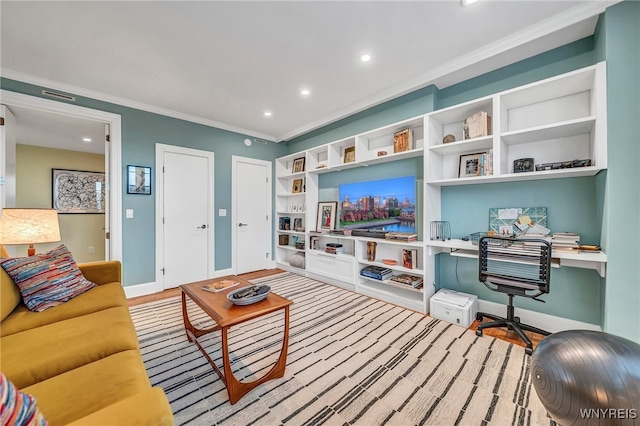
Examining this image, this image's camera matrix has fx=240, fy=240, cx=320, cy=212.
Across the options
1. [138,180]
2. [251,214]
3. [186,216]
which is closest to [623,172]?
[251,214]

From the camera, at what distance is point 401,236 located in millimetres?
2842

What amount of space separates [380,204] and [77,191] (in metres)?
5.66

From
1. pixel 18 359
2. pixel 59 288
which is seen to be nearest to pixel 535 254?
pixel 18 359

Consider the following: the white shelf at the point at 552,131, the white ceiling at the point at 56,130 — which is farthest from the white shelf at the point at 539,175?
the white ceiling at the point at 56,130

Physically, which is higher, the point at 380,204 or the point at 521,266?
the point at 380,204

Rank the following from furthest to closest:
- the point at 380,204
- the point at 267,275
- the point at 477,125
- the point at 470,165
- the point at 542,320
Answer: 1. the point at 267,275
2. the point at 380,204
3. the point at 470,165
4. the point at 477,125
5. the point at 542,320

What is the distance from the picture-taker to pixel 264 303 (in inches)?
65.4

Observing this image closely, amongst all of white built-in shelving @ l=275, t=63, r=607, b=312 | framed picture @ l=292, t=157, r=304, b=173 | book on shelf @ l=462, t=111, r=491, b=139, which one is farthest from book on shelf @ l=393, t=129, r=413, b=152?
framed picture @ l=292, t=157, r=304, b=173

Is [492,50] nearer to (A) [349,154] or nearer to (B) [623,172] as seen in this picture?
(B) [623,172]

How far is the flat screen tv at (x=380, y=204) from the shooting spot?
9.76 ft

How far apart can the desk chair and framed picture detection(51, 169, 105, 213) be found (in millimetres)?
6481

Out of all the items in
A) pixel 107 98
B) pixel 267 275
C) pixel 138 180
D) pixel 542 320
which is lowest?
pixel 267 275

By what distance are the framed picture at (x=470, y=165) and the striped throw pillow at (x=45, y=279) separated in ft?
12.0

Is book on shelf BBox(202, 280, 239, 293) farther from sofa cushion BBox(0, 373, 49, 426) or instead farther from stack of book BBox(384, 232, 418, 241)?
stack of book BBox(384, 232, 418, 241)
